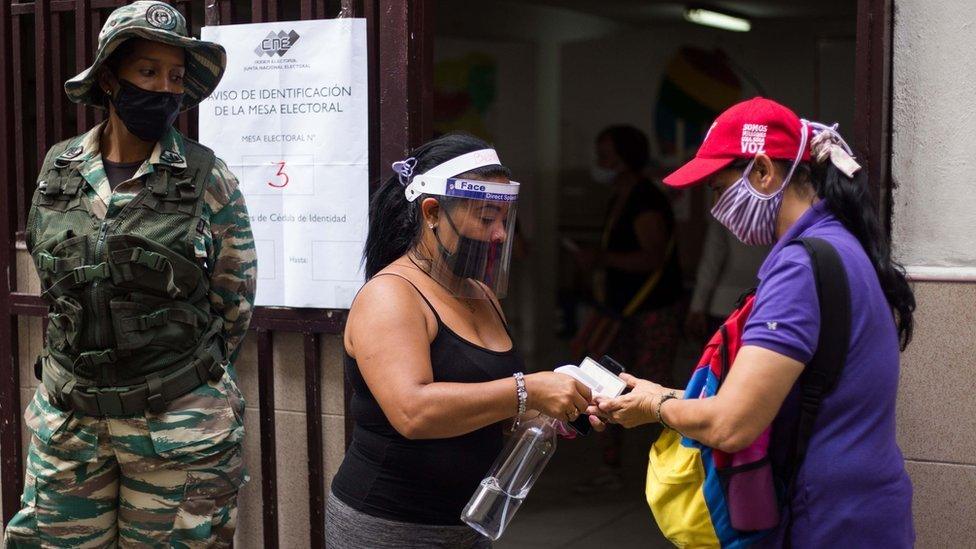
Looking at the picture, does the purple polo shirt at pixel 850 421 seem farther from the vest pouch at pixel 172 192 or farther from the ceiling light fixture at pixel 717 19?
the ceiling light fixture at pixel 717 19

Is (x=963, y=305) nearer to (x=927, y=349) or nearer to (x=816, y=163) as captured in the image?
(x=927, y=349)

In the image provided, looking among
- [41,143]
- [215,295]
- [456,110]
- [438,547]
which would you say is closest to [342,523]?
[438,547]

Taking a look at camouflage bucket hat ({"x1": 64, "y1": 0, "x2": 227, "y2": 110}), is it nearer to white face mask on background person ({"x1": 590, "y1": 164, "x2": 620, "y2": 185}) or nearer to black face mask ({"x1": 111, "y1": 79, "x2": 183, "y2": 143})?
black face mask ({"x1": 111, "y1": 79, "x2": 183, "y2": 143})

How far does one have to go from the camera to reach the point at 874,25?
3.40 m

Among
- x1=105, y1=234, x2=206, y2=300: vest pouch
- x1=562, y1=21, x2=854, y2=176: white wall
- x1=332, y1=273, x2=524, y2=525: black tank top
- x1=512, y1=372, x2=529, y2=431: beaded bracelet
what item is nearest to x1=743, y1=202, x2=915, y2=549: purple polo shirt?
x1=512, y1=372, x2=529, y2=431: beaded bracelet

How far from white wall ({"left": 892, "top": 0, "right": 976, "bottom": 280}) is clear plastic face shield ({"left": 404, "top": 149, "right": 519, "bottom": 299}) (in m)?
1.44

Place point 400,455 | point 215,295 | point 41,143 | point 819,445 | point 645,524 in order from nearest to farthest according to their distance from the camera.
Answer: point 819,445 < point 400,455 < point 215,295 < point 41,143 < point 645,524

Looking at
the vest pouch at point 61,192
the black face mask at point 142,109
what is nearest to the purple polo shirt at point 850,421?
the black face mask at point 142,109

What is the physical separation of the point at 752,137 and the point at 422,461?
1.05 m

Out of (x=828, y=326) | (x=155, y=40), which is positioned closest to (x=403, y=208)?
(x=155, y=40)

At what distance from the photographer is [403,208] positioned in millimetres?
2770

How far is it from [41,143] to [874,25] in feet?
10.6

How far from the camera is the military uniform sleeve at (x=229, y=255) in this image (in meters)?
3.28

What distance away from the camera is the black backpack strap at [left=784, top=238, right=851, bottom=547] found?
2254 mm
